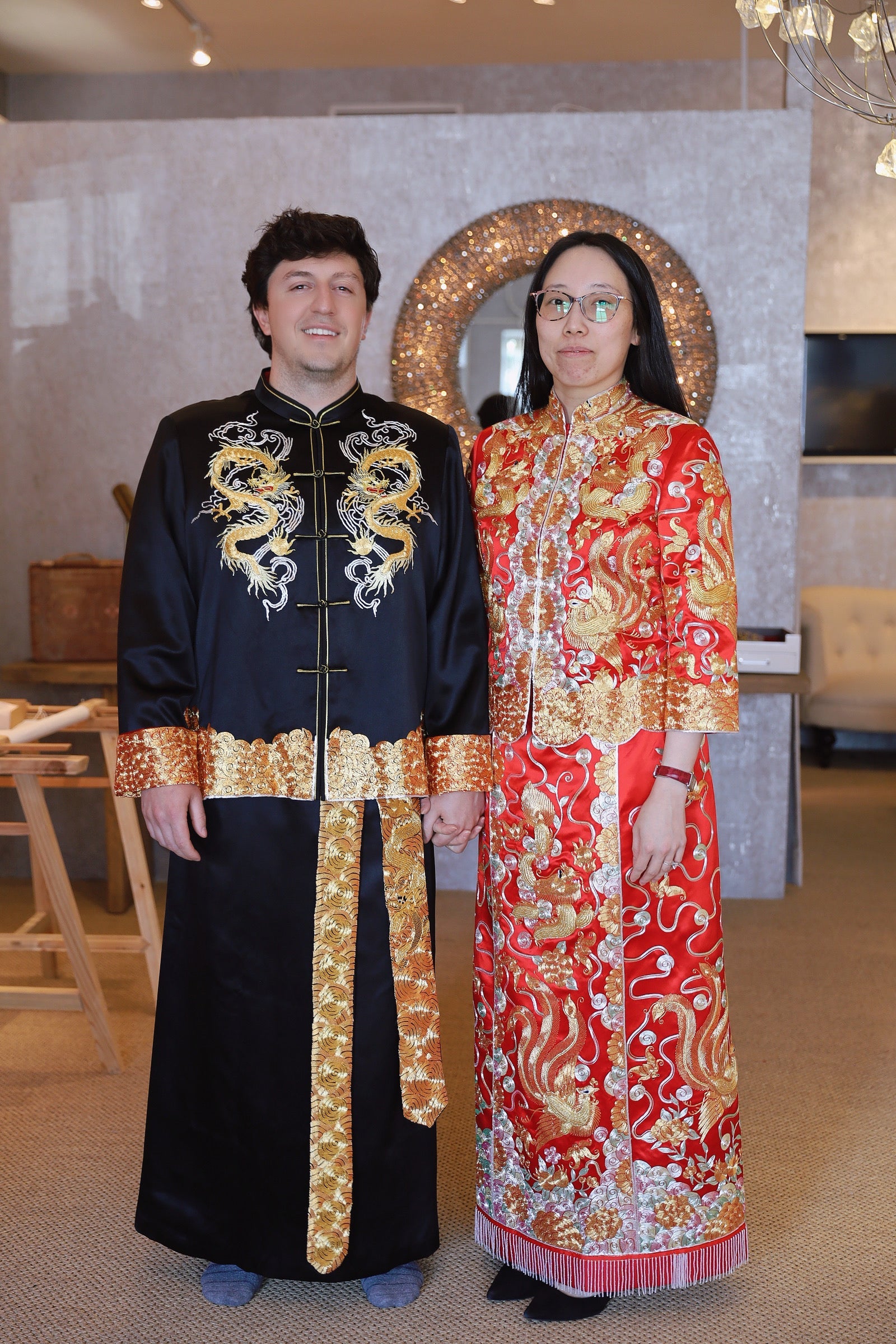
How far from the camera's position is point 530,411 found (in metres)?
2.02

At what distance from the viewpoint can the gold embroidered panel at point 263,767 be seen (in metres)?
1.81

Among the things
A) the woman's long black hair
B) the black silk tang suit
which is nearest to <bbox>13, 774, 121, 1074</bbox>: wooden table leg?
the black silk tang suit

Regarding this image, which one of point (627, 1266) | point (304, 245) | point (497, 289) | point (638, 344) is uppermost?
point (497, 289)

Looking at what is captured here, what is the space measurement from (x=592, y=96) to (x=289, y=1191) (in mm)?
5492

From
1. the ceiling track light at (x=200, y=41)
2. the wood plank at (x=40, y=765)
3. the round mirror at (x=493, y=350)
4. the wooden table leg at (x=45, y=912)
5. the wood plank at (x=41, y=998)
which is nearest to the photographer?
the wood plank at (x=40, y=765)

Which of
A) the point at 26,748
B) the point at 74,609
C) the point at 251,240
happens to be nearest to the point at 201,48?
the point at 251,240

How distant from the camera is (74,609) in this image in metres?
3.94

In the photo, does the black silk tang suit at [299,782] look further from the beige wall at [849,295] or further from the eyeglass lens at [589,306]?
the beige wall at [849,295]

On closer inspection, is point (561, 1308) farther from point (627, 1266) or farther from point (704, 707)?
point (704, 707)

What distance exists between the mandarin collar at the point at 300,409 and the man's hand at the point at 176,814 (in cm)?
59

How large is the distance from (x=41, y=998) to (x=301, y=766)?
1.33 m

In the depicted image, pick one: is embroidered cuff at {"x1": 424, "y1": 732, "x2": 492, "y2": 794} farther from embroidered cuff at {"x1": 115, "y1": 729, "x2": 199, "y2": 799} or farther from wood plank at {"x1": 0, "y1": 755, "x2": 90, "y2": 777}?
wood plank at {"x1": 0, "y1": 755, "x2": 90, "y2": 777}

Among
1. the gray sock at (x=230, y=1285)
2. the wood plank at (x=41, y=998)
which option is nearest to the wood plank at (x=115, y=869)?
the wood plank at (x=41, y=998)

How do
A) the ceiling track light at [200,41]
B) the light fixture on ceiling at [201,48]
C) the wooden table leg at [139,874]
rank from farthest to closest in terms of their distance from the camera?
the ceiling track light at [200,41]
the light fixture on ceiling at [201,48]
the wooden table leg at [139,874]
